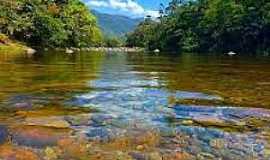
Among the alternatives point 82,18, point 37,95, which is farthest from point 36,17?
point 37,95

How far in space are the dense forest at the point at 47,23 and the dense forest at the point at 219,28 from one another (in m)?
22.2

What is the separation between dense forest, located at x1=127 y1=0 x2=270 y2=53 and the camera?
8619 centimetres

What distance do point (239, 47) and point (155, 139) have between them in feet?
284

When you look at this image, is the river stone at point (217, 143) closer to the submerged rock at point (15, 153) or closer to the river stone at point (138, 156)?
the river stone at point (138, 156)

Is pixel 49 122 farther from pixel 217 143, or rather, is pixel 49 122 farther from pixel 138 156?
pixel 217 143

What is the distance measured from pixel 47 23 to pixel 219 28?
1504 inches

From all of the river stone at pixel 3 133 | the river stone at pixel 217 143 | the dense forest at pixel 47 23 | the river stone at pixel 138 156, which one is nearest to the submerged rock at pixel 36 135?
the river stone at pixel 3 133

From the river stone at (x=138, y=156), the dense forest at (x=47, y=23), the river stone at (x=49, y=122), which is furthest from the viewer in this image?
the dense forest at (x=47, y=23)

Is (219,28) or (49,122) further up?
(219,28)

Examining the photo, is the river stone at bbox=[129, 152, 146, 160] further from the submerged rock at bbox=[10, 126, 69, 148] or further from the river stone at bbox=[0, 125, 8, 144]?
the river stone at bbox=[0, 125, 8, 144]

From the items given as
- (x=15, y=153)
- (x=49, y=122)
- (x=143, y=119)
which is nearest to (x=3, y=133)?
(x=49, y=122)

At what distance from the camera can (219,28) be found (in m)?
98.9

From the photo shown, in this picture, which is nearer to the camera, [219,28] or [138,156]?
[138,156]

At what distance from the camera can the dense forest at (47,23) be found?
94.9 metres
